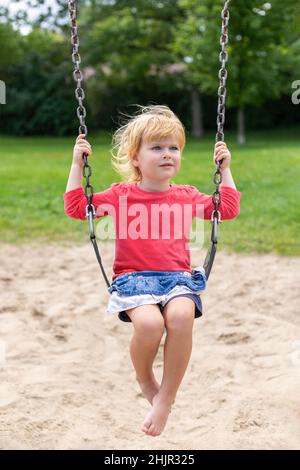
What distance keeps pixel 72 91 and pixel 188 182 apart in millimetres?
17214

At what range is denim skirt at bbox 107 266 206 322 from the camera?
2711 millimetres

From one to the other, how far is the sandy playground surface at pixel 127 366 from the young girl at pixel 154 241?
2.65ft

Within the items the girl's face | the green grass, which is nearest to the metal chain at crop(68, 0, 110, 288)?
the girl's face

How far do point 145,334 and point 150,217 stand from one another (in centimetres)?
52

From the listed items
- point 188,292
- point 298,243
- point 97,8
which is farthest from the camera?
point 97,8

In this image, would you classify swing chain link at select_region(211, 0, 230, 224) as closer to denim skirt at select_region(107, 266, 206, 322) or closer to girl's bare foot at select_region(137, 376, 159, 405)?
denim skirt at select_region(107, 266, 206, 322)

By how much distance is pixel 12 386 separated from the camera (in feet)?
12.7

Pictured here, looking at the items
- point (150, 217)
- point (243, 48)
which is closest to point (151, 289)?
point (150, 217)

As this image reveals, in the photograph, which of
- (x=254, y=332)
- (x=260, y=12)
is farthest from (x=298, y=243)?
(x=260, y=12)

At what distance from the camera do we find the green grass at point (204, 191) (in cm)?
728

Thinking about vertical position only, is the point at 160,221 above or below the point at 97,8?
below

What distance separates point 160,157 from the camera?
2.78 meters

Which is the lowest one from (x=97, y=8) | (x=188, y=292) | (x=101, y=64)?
(x=188, y=292)

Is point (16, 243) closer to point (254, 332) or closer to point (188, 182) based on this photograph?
point (254, 332)
